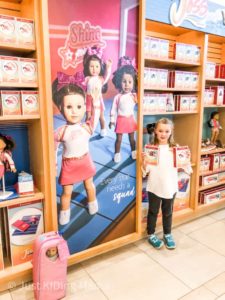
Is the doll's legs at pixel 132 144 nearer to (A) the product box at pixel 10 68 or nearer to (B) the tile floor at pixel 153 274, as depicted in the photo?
(B) the tile floor at pixel 153 274

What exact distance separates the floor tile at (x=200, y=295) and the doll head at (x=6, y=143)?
173 cm

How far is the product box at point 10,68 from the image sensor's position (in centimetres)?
172

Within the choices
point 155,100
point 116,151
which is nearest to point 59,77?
point 116,151

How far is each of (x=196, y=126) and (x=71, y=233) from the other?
1759mm

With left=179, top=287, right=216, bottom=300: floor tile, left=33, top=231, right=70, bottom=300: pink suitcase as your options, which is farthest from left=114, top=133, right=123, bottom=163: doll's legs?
left=179, top=287, right=216, bottom=300: floor tile

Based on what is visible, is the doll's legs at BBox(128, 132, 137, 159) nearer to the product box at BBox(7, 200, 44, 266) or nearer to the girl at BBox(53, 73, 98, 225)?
the girl at BBox(53, 73, 98, 225)

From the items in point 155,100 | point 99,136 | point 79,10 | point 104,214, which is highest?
point 79,10

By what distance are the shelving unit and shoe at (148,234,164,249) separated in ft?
3.49

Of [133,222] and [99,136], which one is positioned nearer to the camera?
[99,136]

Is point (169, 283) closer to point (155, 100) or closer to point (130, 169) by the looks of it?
point (130, 169)

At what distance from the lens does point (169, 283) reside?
2.07m

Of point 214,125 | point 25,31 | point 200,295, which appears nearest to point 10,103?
point 25,31

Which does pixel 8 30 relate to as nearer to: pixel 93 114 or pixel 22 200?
pixel 93 114

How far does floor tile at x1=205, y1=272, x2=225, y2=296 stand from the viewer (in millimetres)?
1986
